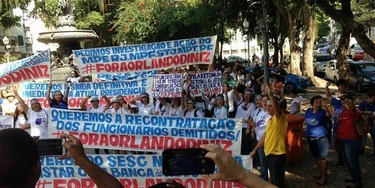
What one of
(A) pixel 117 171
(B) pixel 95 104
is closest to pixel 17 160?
(A) pixel 117 171

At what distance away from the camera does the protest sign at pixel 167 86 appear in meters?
9.11

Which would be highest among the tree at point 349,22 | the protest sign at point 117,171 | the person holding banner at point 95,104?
the tree at point 349,22

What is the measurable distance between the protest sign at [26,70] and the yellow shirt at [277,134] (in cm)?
482

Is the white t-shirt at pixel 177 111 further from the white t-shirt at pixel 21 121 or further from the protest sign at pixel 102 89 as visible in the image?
the white t-shirt at pixel 21 121

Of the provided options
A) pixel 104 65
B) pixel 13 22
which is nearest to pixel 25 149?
pixel 104 65

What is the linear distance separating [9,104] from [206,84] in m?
4.55

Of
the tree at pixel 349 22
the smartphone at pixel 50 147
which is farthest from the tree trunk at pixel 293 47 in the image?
the smartphone at pixel 50 147

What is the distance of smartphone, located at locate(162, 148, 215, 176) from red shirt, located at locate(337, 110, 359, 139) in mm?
4907

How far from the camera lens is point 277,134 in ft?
19.0

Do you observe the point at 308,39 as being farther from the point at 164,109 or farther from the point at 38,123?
the point at 38,123

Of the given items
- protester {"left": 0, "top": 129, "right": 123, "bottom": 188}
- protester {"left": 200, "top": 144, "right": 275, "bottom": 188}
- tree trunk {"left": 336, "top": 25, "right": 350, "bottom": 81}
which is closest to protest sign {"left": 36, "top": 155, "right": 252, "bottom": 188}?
protester {"left": 200, "top": 144, "right": 275, "bottom": 188}

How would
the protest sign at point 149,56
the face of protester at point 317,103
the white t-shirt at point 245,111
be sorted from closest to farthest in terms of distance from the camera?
the face of protester at point 317,103 → the white t-shirt at point 245,111 → the protest sign at point 149,56

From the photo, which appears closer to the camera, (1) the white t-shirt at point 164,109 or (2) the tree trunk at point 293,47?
(1) the white t-shirt at point 164,109

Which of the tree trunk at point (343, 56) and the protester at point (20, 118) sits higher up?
the tree trunk at point (343, 56)
